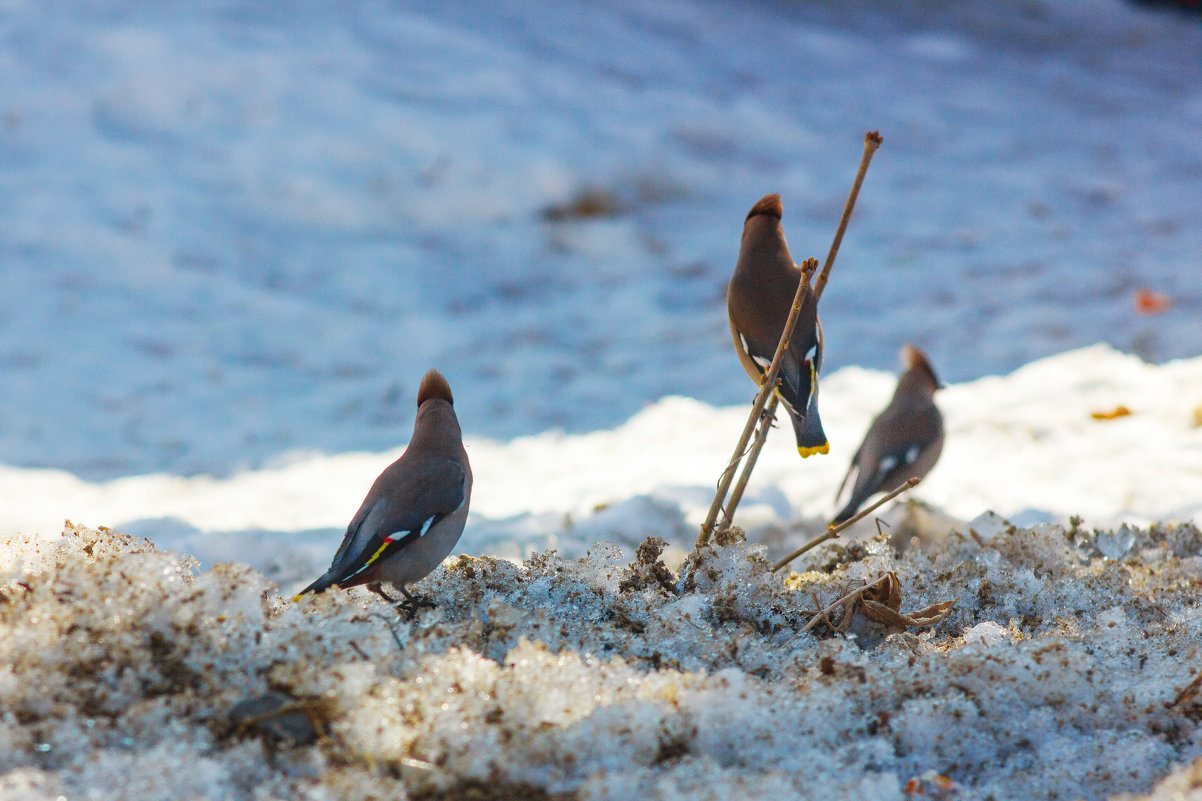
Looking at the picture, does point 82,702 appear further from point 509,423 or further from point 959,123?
point 959,123

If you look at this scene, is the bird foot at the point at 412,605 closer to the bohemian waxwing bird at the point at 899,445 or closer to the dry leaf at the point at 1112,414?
the bohemian waxwing bird at the point at 899,445

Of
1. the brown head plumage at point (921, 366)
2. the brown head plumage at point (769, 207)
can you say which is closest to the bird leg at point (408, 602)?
the brown head plumage at point (769, 207)

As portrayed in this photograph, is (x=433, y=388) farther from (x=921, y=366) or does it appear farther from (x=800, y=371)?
(x=921, y=366)

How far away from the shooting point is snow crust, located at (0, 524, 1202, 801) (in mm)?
1496

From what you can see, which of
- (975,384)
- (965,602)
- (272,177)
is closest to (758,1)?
(272,177)

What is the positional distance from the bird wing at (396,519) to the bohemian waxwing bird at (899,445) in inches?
→ 74.3

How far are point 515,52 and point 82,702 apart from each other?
7592 mm

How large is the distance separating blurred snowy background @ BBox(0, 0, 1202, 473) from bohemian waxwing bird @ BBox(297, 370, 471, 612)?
2.58m

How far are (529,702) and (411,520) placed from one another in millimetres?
770

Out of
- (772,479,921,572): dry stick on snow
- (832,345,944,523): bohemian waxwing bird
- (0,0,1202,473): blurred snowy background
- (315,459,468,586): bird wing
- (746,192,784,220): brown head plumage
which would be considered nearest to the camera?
(772,479,921,572): dry stick on snow

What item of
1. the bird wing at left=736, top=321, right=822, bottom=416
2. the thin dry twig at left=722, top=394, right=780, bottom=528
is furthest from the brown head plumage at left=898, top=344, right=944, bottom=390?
the thin dry twig at left=722, top=394, right=780, bottom=528

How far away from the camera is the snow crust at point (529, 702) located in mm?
1496

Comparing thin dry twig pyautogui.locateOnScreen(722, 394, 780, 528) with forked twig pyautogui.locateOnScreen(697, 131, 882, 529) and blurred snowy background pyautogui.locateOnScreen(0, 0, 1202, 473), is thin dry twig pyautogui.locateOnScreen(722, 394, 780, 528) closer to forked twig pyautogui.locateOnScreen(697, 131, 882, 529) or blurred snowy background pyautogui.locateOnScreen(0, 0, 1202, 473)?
forked twig pyautogui.locateOnScreen(697, 131, 882, 529)

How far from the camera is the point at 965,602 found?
97.7 inches
